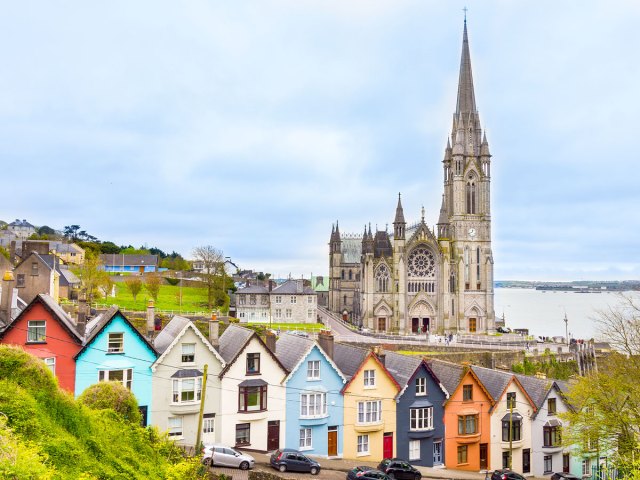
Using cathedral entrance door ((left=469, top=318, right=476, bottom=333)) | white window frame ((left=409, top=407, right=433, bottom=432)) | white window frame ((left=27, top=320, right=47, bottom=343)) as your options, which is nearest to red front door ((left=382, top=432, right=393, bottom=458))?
white window frame ((left=409, top=407, right=433, bottom=432))

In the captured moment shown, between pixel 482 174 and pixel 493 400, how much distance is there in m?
65.5

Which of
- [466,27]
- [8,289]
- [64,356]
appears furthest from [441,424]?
[466,27]

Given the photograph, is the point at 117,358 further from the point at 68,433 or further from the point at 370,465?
the point at 370,465

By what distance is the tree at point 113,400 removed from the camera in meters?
21.4

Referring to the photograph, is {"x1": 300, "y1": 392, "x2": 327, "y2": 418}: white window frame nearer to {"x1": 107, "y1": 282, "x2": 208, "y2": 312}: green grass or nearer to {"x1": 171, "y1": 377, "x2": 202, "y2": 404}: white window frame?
{"x1": 171, "y1": 377, "x2": 202, "y2": 404}: white window frame

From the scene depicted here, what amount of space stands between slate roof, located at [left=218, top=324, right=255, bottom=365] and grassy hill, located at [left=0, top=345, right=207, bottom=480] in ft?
34.9

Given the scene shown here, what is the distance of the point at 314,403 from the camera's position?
32312mm

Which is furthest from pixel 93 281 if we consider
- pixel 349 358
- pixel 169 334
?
pixel 349 358

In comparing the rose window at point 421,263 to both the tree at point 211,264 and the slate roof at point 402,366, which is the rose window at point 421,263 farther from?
the slate roof at point 402,366

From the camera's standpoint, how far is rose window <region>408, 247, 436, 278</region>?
298 feet

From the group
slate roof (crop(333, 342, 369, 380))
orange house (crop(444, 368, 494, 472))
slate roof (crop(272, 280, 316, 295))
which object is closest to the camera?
slate roof (crop(333, 342, 369, 380))

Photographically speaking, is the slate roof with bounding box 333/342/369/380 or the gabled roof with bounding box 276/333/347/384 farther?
the slate roof with bounding box 333/342/369/380

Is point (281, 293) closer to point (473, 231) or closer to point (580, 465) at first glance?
point (473, 231)

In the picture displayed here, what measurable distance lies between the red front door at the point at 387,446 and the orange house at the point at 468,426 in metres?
3.61
